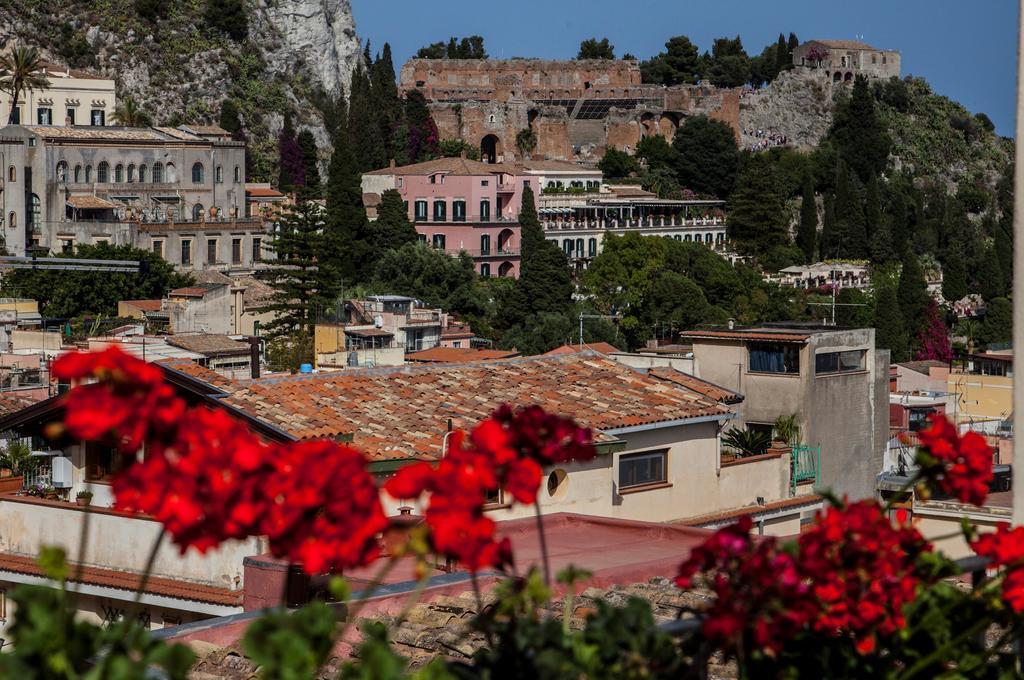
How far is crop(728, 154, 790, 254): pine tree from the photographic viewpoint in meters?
104

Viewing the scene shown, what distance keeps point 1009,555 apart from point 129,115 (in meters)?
89.5

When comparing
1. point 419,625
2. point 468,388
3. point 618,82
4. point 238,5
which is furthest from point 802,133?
point 419,625

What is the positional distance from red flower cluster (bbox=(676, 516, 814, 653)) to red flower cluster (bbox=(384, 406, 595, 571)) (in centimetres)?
47

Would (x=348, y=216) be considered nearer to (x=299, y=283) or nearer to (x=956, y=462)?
(x=299, y=283)

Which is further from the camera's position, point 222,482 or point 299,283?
point 299,283

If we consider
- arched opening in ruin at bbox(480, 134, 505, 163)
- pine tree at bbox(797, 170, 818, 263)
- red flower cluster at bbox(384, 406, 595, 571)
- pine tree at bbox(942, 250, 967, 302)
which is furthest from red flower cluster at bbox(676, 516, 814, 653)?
arched opening in ruin at bbox(480, 134, 505, 163)

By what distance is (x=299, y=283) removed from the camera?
63.4m

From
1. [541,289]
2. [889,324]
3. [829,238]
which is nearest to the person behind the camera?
[541,289]

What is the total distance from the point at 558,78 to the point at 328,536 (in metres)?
126

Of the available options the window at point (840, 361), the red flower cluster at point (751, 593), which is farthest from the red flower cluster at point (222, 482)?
the window at point (840, 361)

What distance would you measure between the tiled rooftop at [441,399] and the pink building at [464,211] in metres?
69.0

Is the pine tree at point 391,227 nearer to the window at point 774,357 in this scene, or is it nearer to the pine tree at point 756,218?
the pine tree at point 756,218

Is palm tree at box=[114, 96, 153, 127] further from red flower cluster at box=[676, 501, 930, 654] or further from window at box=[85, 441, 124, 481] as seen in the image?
red flower cluster at box=[676, 501, 930, 654]

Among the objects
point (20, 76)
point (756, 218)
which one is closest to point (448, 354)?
point (20, 76)
